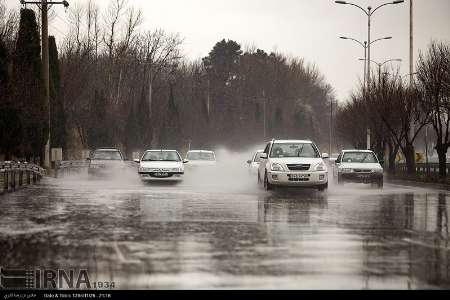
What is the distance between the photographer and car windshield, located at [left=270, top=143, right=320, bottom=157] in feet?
87.4

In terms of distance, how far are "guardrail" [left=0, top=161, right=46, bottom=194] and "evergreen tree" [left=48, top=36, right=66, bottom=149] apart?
930 centimetres

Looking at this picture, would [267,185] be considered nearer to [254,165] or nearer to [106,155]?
[254,165]

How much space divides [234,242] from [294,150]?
15.2 metres

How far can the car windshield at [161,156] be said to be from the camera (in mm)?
33688

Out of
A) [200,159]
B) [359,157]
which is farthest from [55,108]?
[359,157]

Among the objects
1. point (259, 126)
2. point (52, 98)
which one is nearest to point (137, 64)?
point (259, 126)

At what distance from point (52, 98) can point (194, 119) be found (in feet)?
164

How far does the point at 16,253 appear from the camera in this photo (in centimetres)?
1082

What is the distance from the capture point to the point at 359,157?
33.3 metres

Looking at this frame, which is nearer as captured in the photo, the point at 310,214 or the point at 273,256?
the point at 273,256

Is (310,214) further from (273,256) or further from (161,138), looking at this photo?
(161,138)

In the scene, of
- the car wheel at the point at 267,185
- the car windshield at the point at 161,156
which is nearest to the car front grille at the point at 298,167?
the car wheel at the point at 267,185

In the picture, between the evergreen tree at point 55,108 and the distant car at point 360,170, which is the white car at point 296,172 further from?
the evergreen tree at point 55,108
